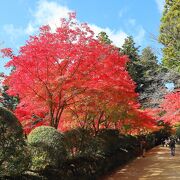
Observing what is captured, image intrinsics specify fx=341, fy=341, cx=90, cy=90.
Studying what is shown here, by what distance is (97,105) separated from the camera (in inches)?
674

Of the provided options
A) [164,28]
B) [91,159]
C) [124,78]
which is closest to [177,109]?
[164,28]

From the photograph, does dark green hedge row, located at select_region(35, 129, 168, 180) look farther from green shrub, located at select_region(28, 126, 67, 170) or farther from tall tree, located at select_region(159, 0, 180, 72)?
tall tree, located at select_region(159, 0, 180, 72)

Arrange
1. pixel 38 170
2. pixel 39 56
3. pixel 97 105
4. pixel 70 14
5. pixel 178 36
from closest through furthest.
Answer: pixel 38 170 → pixel 39 56 → pixel 70 14 → pixel 97 105 → pixel 178 36

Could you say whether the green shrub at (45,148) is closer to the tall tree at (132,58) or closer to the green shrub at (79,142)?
the green shrub at (79,142)

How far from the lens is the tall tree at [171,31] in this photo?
2183cm

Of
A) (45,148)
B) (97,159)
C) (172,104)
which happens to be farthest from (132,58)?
(45,148)

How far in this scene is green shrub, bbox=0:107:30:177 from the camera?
887cm

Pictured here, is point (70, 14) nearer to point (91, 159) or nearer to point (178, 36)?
point (91, 159)

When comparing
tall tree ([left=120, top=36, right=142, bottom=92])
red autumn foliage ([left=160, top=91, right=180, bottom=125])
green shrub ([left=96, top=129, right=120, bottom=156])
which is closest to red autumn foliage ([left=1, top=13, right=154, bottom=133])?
green shrub ([left=96, top=129, right=120, bottom=156])

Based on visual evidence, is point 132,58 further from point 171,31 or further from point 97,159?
point 97,159

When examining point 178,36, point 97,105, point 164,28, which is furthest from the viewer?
point 164,28

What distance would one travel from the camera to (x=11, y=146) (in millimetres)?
9016

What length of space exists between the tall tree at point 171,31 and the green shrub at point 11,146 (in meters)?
14.8

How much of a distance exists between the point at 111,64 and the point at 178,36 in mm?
7235
